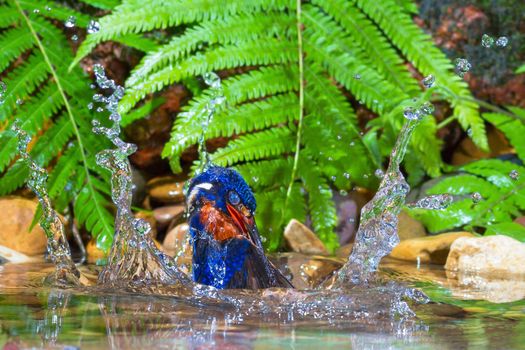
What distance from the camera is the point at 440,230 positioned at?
3588 millimetres

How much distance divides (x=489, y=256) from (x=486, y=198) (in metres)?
0.62

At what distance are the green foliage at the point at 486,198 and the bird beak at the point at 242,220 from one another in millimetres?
1336

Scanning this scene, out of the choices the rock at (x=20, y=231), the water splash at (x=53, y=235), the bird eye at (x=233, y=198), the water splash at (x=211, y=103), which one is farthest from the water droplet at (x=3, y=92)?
the bird eye at (x=233, y=198)

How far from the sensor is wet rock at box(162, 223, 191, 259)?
342 cm

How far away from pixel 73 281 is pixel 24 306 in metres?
0.54

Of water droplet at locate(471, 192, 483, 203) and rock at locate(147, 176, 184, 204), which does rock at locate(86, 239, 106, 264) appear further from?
water droplet at locate(471, 192, 483, 203)

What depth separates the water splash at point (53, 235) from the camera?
2619 mm

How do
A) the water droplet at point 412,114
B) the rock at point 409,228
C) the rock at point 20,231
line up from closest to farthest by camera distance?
the water droplet at point 412,114 → the rock at point 20,231 → the rock at point 409,228

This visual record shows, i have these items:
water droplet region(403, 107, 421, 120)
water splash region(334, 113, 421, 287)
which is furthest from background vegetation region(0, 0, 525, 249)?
water splash region(334, 113, 421, 287)

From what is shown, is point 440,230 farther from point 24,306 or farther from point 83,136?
point 24,306

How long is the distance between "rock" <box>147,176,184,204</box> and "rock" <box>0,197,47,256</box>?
2.26 feet

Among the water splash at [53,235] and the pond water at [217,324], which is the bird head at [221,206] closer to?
the pond water at [217,324]

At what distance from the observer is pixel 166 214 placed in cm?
405

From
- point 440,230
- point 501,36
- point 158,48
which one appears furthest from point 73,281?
point 501,36
